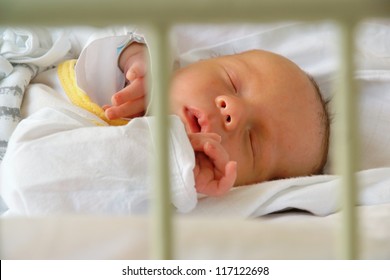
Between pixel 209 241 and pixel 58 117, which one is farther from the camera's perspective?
pixel 58 117

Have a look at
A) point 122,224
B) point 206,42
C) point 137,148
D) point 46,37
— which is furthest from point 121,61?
point 122,224

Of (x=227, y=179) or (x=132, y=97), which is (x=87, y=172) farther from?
(x=132, y=97)

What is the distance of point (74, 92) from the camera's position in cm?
102

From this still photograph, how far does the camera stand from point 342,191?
395 mm

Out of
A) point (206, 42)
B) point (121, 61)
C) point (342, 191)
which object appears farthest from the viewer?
point (206, 42)

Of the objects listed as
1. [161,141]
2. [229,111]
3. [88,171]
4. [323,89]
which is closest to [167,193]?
[161,141]

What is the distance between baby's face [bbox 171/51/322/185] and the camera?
2.93 feet

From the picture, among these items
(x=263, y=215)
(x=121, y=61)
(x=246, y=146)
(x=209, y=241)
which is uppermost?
(x=121, y=61)

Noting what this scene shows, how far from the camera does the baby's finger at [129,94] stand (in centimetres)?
98

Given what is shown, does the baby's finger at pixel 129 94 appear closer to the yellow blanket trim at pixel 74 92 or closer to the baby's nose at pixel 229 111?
the yellow blanket trim at pixel 74 92

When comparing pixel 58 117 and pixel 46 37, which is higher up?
pixel 46 37

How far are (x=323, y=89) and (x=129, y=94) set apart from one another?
0.37 meters

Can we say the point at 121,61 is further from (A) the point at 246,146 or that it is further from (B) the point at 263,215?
(B) the point at 263,215

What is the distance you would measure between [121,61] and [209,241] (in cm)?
66
